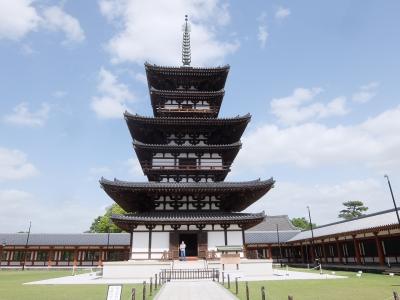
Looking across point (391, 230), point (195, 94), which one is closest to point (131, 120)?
point (195, 94)

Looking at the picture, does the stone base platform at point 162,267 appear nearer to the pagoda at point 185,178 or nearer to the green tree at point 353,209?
the pagoda at point 185,178

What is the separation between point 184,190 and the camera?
25.2 metres

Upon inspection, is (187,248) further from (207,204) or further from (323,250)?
(323,250)

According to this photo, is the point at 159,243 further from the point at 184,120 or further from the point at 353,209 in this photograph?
the point at 353,209

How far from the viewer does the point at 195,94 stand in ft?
104

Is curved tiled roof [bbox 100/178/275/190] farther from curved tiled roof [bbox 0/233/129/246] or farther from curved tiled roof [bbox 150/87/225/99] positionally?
curved tiled roof [bbox 0/233/129/246]

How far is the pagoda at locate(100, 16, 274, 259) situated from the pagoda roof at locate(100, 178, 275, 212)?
8 cm

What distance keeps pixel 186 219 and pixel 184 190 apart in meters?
2.35

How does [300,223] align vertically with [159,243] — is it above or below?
above

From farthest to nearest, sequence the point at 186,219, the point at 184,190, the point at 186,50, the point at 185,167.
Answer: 1. the point at 186,50
2. the point at 185,167
3. the point at 184,190
4. the point at 186,219

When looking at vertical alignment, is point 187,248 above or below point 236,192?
below

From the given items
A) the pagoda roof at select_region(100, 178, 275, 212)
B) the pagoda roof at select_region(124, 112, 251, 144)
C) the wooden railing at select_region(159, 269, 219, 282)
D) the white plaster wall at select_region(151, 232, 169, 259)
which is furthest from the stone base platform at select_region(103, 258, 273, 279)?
the pagoda roof at select_region(124, 112, 251, 144)

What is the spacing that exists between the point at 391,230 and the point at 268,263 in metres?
11.7

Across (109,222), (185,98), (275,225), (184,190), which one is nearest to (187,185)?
(184,190)
